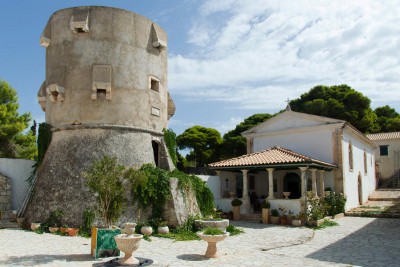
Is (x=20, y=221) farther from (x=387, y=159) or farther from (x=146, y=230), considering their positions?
(x=387, y=159)

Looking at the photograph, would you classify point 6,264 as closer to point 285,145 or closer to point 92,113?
point 92,113

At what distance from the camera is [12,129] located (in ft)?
79.2

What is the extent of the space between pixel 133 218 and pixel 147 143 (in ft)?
12.4

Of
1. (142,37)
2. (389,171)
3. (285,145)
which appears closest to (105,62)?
(142,37)

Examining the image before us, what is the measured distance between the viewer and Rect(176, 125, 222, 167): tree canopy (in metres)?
41.9

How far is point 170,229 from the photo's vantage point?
49.2 feet

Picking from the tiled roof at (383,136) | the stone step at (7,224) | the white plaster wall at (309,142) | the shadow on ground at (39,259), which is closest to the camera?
the shadow on ground at (39,259)

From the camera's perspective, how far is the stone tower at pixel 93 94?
1590 cm

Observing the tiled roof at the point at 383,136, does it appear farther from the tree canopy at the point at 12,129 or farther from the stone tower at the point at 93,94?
the tree canopy at the point at 12,129

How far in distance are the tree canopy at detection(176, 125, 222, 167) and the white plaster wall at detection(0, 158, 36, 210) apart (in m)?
25.3

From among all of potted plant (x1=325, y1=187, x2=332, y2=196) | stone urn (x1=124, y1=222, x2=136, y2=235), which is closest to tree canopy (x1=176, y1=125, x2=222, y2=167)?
potted plant (x1=325, y1=187, x2=332, y2=196)

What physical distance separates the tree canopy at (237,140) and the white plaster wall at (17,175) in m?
26.1

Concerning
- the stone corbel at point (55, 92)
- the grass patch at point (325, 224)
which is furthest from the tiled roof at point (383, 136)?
the stone corbel at point (55, 92)

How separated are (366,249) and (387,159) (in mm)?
29442
